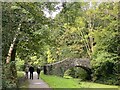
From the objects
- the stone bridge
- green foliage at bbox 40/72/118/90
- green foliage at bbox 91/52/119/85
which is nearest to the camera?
green foliage at bbox 40/72/118/90

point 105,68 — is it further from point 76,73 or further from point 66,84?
point 66,84

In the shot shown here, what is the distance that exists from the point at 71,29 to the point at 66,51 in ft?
2.69

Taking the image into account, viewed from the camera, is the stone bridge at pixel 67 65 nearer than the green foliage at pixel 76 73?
Yes

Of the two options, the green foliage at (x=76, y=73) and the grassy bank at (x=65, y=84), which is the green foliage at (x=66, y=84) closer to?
the grassy bank at (x=65, y=84)

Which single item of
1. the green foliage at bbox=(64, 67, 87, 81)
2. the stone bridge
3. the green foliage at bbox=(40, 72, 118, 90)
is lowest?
the green foliage at bbox=(40, 72, 118, 90)

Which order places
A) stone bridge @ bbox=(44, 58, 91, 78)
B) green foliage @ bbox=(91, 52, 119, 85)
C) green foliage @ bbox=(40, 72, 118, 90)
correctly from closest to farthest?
green foliage @ bbox=(40, 72, 118, 90) < green foliage @ bbox=(91, 52, 119, 85) < stone bridge @ bbox=(44, 58, 91, 78)

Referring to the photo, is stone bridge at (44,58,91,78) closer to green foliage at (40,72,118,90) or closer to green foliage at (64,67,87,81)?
green foliage at (64,67,87,81)

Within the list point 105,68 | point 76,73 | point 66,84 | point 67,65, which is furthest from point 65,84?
point 76,73

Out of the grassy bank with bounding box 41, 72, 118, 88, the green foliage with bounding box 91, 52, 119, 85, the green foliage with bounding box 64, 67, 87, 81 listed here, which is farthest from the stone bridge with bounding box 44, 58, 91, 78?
the grassy bank with bounding box 41, 72, 118, 88

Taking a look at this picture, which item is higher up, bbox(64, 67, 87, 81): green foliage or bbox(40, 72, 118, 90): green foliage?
bbox(64, 67, 87, 81): green foliage

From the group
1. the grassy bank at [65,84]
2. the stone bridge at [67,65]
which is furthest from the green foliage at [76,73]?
the grassy bank at [65,84]

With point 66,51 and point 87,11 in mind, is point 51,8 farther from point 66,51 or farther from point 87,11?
point 66,51

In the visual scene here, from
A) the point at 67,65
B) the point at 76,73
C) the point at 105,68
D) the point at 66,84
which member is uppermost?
the point at 67,65

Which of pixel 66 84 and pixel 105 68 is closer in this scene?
pixel 66 84
